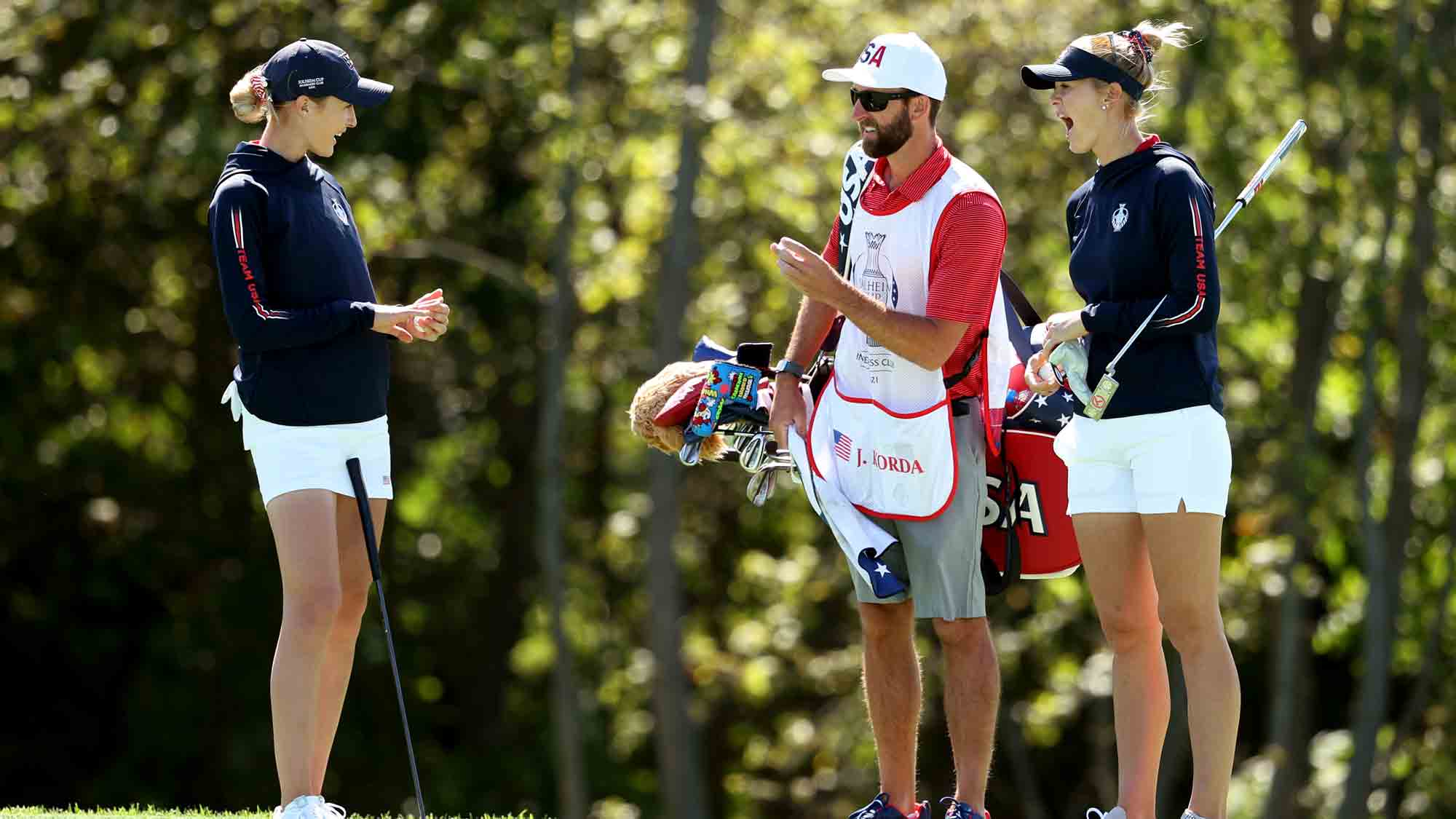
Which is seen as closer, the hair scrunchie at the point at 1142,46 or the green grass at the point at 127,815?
the hair scrunchie at the point at 1142,46

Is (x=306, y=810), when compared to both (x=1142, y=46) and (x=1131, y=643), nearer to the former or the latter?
(x=1131, y=643)

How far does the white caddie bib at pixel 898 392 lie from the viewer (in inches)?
212

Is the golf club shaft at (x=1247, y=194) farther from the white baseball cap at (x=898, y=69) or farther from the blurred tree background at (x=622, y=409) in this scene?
the blurred tree background at (x=622, y=409)

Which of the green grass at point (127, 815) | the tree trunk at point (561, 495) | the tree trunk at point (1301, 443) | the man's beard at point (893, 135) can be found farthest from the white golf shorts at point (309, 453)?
the tree trunk at point (561, 495)

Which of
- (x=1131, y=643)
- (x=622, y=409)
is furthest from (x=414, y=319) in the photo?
(x=622, y=409)

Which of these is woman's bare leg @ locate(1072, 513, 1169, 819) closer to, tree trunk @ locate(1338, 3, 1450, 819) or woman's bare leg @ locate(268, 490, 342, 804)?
woman's bare leg @ locate(268, 490, 342, 804)

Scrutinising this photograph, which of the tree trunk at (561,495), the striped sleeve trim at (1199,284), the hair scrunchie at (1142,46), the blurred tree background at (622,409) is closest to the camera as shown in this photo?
the striped sleeve trim at (1199,284)

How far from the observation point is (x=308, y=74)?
5324 millimetres

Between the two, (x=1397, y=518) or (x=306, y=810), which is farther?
(x=1397, y=518)

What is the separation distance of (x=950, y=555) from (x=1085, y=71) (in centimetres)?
128

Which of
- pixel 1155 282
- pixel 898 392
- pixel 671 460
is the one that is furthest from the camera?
pixel 671 460

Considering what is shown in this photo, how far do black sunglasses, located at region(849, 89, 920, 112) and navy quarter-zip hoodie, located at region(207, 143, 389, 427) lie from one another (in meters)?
1.38

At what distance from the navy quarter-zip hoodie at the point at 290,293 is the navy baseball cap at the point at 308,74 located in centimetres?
17

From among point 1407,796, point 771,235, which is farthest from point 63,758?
point 1407,796
